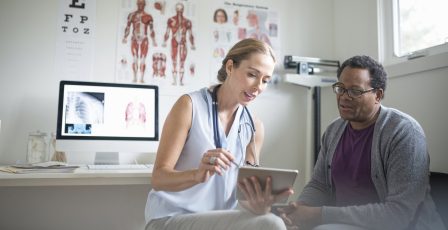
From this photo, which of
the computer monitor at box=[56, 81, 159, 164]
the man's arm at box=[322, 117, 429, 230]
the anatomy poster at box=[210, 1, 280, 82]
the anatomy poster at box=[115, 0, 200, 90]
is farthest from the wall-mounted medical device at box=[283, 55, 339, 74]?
the man's arm at box=[322, 117, 429, 230]

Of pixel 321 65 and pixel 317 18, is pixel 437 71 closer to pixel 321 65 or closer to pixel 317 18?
pixel 321 65

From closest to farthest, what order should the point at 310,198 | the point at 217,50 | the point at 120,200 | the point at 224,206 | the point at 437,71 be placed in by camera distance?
the point at 224,206 < the point at 310,198 < the point at 437,71 < the point at 120,200 < the point at 217,50

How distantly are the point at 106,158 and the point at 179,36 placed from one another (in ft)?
2.88

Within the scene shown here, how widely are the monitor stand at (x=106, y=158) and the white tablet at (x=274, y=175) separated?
40.8 inches

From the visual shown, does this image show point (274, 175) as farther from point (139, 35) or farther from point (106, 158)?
point (139, 35)

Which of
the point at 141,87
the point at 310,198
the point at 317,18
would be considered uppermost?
the point at 317,18

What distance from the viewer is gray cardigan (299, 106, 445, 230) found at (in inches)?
44.5

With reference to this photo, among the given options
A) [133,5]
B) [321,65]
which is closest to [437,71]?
[321,65]

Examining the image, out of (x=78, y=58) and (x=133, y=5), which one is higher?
(x=133, y=5)

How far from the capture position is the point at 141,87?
1.90m

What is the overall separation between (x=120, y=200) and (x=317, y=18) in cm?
184

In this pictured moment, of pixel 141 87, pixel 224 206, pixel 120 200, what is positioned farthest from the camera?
pixel 120 200

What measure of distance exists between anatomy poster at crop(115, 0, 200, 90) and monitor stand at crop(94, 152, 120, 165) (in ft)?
1.52

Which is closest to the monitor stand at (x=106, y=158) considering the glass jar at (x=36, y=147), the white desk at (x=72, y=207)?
the white desk at (x=72, y=207)
